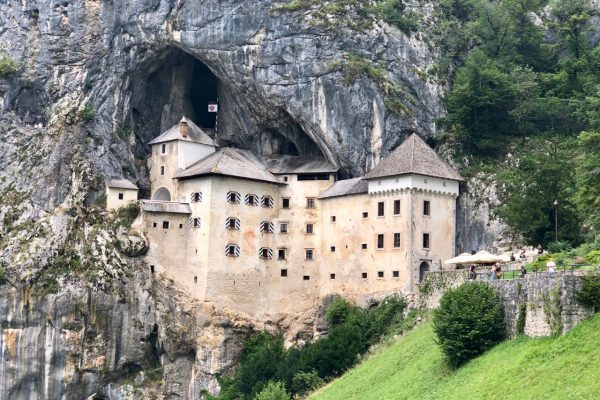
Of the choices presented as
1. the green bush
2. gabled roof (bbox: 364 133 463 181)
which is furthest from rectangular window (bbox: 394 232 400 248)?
the green bush

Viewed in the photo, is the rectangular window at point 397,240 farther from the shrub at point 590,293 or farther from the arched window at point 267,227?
the shrub at point 590,293

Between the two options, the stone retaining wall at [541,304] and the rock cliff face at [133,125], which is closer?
the stone retaining wall at [541,304]

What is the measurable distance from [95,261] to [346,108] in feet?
70.9

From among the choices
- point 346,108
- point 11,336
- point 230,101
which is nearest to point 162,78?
point 230,101

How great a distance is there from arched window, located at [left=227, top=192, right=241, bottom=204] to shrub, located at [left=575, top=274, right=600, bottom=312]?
41.0 meters

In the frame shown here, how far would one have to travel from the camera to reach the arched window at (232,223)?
297ft

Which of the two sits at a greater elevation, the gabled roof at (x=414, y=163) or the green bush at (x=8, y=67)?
the green bush at (x=8, y=67)

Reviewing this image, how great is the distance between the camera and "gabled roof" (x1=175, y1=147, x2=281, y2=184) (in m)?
90.9

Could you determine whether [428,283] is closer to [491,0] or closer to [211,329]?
[211,329]

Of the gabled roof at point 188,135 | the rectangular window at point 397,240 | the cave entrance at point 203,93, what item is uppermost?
the cave entrance at point 203,93

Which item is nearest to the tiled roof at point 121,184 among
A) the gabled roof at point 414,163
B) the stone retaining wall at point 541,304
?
the gabled roof at point 414,163

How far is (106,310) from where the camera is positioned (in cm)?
8906

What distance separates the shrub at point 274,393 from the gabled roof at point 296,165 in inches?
783

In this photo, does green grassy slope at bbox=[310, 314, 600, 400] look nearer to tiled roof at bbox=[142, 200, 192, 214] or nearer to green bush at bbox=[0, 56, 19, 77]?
tiled roof at bbox=[142, 200, 192, 214]
